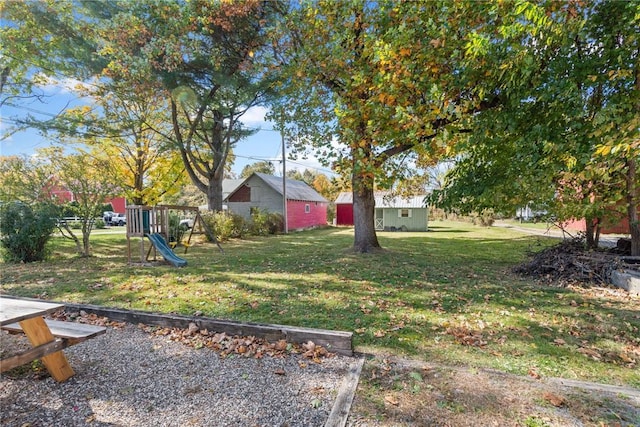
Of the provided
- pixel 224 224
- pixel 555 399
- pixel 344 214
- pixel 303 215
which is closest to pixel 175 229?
pixel 224 224

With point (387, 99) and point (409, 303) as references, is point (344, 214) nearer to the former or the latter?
point (387, 99)

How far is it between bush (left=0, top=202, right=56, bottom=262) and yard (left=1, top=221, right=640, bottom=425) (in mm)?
866

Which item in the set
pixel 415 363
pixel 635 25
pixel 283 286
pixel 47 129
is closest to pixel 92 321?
pixel 283 286

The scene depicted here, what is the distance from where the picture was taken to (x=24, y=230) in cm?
852

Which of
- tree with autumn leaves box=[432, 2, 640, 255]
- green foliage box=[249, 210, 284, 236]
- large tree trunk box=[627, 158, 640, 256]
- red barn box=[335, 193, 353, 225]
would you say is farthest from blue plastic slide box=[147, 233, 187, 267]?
red barn box=[335, 193, 353, 225]

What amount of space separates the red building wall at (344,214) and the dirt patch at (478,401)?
28771 millimetres

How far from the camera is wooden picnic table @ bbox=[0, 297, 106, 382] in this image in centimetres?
238

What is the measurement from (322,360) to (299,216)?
22374 millimetres

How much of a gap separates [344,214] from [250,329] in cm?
2885

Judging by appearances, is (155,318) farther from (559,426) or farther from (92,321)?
(559,426)

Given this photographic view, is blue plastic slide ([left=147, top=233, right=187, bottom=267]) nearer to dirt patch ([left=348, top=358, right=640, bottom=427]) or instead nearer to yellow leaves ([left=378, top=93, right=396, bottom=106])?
yellow leaves ([left=378, top=93, right=396, bottom=106])

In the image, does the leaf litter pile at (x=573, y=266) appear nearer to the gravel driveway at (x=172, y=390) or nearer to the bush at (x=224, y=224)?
the gravel driveway at (x=172, y=390)

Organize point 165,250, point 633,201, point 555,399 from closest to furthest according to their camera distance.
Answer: point 555,399 → point 633,201 → point 165,250

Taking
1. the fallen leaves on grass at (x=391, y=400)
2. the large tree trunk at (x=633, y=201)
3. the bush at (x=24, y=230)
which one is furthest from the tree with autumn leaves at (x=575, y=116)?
the bush at (x=24, y=230)
